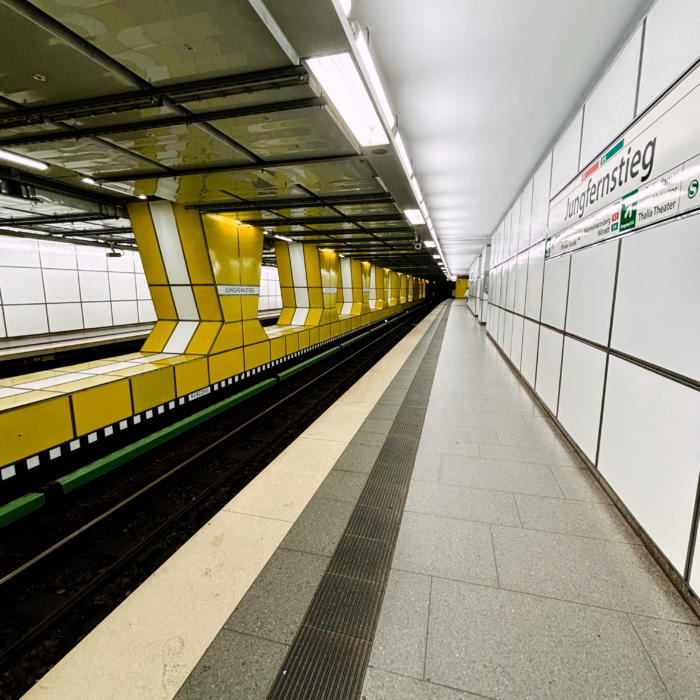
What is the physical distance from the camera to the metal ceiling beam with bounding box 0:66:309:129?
2340mm

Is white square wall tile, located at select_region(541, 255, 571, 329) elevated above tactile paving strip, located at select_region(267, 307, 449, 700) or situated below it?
above

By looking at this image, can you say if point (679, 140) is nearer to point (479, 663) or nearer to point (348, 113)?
point (348, 113)

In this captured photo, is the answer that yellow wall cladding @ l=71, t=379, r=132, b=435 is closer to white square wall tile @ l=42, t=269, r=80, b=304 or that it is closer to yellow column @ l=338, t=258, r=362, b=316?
white square wall tile @ l=42, t=269, r=80, b=304

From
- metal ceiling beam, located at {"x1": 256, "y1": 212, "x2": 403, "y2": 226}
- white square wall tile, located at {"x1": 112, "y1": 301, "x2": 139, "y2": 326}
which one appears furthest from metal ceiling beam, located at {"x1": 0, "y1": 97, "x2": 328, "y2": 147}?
white square wall tile, located at {"x1": 112, "y1": 301, "x2": 139, "y2": 326}

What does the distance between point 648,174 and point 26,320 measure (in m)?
14.5

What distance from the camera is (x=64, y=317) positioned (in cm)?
1184

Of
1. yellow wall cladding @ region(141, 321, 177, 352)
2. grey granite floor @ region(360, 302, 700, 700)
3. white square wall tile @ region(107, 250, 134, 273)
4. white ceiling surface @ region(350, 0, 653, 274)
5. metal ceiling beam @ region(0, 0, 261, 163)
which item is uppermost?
white ceiling surface @ region(350, 0, 653, 274)

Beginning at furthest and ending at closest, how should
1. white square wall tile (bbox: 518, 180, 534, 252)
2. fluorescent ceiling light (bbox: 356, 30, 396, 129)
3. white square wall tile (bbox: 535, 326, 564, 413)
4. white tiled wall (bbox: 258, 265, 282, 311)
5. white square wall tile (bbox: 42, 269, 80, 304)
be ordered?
white tiled wall (bbox: 258, 265, 282, 311) → white square wall tile (bbox: 42, 269, 80, 304) → white square wall tile (bbox: 518, 180, 534, 252) → white square wall tile (bbox: 535, 326, 564, 413) → fluorescent ceiling light (bbox: 356, 30, 396, 129)

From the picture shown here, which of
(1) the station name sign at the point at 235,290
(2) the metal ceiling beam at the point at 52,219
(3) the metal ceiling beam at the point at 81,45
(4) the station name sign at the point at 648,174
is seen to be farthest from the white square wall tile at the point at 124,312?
(4) the station name sign at the point at 648,174

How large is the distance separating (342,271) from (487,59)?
12112 mm

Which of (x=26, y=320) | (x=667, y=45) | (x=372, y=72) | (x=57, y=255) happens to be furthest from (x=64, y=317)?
(x=667, y=45)

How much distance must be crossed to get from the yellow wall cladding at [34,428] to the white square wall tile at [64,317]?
34.7ft

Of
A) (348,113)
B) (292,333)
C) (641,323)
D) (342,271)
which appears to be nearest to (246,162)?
(348,113)

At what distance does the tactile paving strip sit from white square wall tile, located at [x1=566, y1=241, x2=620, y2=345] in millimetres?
2098
